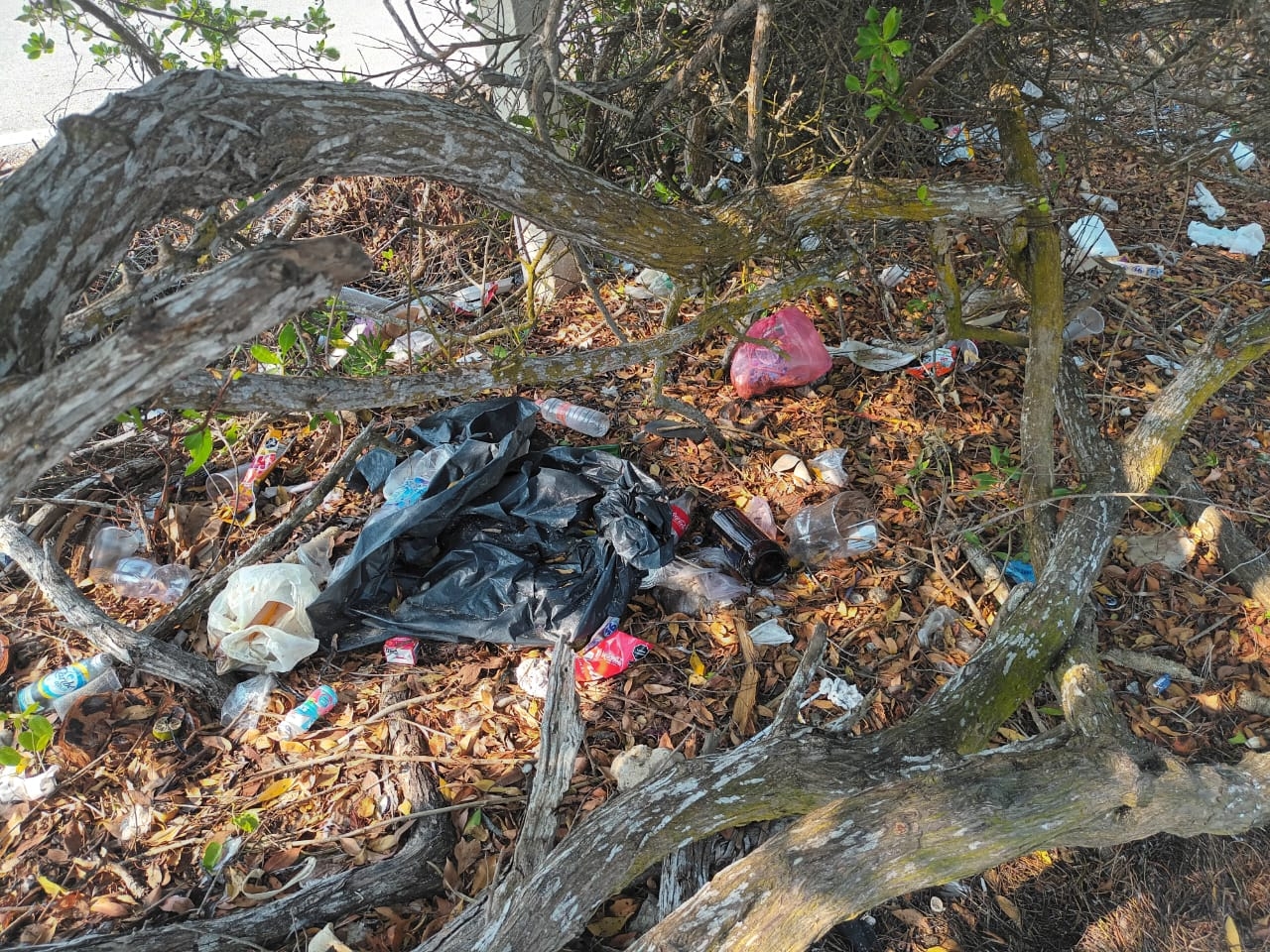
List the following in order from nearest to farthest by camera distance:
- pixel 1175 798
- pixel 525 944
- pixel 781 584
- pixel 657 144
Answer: pixel 525 944
pixel 1175 798
pixel 781 584
pixel 657 144

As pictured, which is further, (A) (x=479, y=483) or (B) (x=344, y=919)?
(A) (x=479, y=483)

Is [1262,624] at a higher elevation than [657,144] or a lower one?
lower

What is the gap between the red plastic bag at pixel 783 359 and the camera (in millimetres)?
3662

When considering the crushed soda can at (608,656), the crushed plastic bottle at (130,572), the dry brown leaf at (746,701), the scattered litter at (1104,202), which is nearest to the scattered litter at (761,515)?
the dry brown leaf at (746,701)

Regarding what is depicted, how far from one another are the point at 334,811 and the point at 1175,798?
7.75 ft

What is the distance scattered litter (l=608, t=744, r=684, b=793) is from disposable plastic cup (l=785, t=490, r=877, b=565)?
1016mm

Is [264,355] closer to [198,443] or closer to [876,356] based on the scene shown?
[198,443]

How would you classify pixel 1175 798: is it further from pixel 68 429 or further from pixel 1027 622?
pixel 68 429

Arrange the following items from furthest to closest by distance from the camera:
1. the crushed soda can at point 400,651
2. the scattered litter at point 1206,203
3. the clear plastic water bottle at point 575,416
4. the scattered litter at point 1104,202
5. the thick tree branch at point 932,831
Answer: the scattered litter at point 1206,203
the scattered litter at point 1104,202
the clear plastic water bottle at point 575,416
the crushed soda can at point 400,651
the thick tree branch at point 932,831

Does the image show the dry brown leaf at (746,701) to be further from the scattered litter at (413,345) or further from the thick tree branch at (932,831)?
the scattered litter at (413,345)

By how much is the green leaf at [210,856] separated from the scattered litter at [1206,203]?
5.65m

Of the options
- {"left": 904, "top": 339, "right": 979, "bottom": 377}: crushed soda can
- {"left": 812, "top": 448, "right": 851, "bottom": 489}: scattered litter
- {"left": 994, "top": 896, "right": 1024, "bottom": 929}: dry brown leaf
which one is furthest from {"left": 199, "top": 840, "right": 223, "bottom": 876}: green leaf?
{"left": 904, "top": 339, "right": 979, "bottom": 377}: crushed soda can

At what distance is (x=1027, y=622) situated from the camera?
2.46 meters

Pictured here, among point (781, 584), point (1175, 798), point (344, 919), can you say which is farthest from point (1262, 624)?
point (344, 919)
